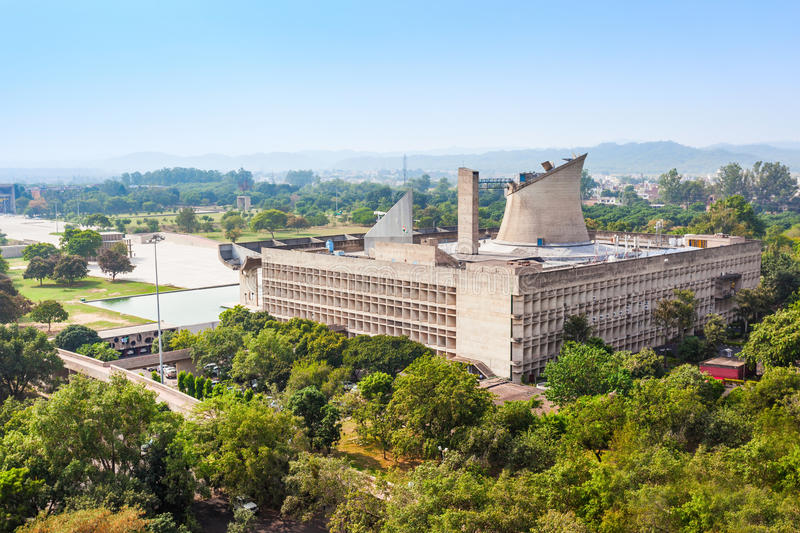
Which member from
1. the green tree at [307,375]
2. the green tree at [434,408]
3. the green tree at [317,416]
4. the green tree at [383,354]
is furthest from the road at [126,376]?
the green tree at [434,408]

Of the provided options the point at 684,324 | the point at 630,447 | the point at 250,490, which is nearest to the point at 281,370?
the point at 250,490

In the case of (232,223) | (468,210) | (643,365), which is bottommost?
(643,365)

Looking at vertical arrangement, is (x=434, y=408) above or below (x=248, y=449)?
above

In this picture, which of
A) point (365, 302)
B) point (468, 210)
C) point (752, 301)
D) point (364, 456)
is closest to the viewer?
point (364, 456)

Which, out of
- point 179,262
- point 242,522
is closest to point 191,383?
point 242,522

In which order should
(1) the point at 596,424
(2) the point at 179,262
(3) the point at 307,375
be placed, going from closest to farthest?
(1) the point at 596,424 → (3) the point at 307,375 → (2) the point at 179,262

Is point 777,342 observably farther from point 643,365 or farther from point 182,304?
point 182,304

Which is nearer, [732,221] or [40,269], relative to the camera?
[40,269]

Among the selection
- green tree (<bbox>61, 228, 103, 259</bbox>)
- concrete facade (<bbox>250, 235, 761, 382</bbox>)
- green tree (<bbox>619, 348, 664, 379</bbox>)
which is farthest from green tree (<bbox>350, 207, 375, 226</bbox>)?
green tree (<bbox>619, 348, 664, 379</bbox>)
